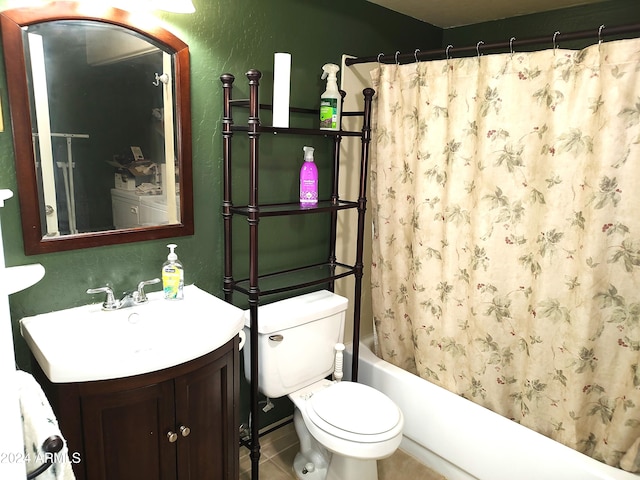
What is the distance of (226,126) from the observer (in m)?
1.79

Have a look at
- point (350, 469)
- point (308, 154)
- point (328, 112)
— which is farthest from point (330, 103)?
point (350, 469)

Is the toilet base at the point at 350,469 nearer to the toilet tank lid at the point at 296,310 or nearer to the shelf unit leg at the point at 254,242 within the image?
the shelf unit leg at the point at 254,242

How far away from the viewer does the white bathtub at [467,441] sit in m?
1.74

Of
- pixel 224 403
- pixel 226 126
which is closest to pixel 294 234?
pixel 226 126

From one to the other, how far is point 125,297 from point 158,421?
0.47 metres

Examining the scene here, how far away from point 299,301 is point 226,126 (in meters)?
0.87

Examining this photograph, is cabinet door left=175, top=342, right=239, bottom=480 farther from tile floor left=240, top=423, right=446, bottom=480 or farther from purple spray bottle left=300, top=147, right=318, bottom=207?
purple spray bottle left=300, top=147, right=318, bottom=207

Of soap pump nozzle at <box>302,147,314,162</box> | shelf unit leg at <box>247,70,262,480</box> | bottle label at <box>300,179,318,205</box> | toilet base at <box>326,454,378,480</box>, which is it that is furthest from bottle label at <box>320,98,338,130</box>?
toilet base at <box>326,454,378,480</box>

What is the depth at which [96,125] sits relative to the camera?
1521mm

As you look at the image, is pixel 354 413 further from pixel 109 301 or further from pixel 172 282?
pixel 109 301

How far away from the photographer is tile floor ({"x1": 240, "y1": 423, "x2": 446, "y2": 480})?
6.86 feet

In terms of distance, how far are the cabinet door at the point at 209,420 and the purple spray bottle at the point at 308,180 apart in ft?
2.46

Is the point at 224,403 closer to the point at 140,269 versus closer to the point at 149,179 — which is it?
the point at 140,269

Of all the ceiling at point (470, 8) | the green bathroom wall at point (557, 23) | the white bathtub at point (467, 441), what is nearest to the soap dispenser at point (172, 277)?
the white bathtub at point (467, 441)
